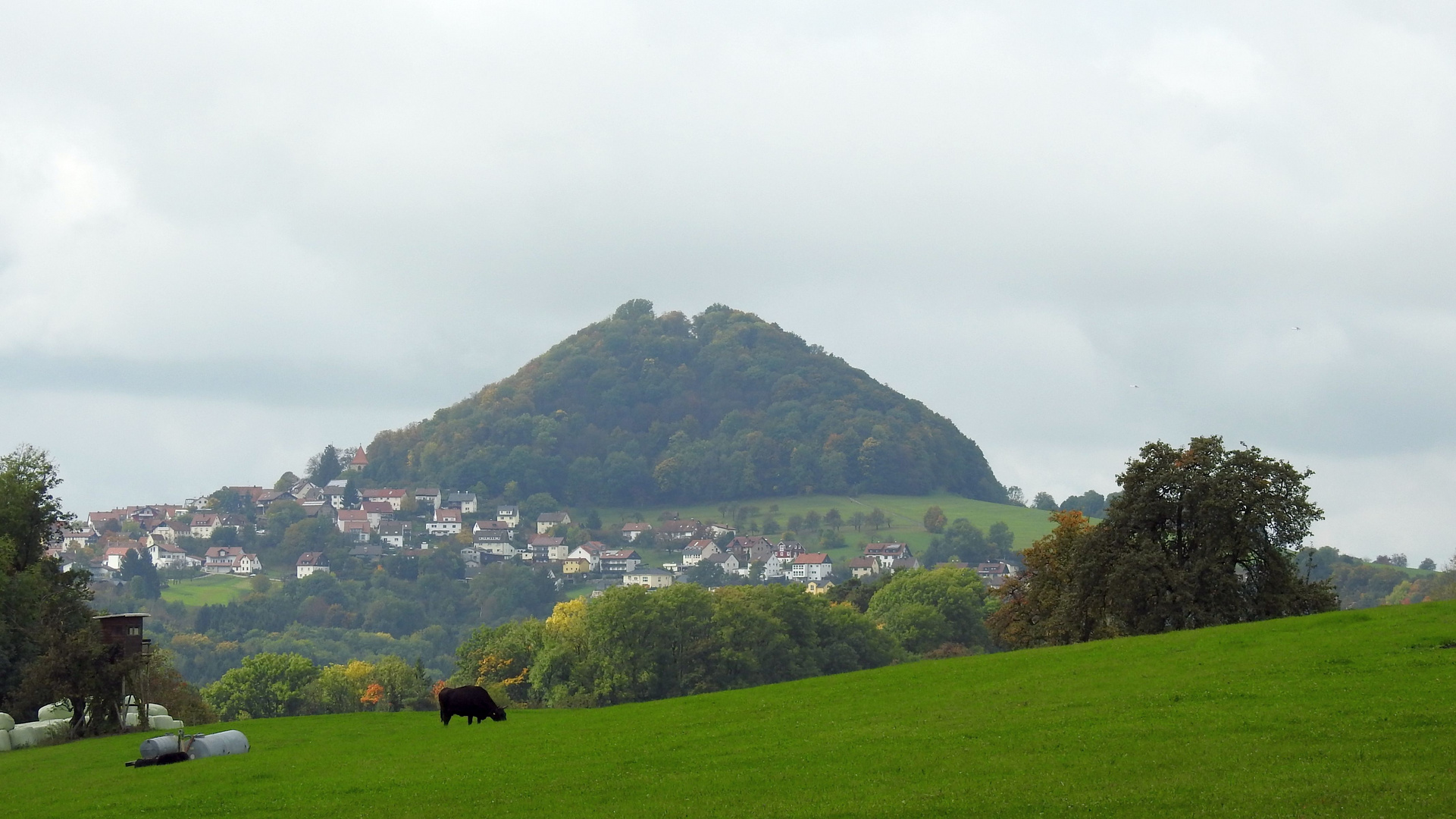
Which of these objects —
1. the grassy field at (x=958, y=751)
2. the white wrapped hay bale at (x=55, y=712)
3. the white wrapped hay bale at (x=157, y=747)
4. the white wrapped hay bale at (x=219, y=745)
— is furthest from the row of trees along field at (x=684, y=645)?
the grassy field at (x=958, y=751)

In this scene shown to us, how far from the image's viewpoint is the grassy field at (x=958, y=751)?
20406 millimetres

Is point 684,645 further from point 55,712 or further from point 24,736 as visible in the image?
point 24,736

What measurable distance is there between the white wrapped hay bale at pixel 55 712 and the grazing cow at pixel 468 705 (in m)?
16.1

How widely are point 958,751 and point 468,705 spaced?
16.0 meters

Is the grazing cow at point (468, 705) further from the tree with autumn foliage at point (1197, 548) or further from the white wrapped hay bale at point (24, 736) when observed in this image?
the tree with autumn foliage at point (1197, 548)

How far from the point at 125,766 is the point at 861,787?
57.8ft

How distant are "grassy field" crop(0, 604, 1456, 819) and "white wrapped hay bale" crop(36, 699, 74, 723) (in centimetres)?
1183

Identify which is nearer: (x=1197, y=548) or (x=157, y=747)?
(x=157, y=747)

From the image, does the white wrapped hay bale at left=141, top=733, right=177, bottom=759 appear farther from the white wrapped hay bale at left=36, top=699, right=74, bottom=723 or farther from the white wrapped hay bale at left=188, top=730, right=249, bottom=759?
the white wrapped hay bale at left=36, top=699, right=74, bottom=723

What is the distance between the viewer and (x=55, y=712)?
4491 cm

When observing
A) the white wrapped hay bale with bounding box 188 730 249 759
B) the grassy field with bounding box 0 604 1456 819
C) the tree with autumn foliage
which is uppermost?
the tree with autumn foliage

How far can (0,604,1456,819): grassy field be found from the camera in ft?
66.9

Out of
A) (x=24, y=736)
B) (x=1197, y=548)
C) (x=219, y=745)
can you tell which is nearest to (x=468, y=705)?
(x=219, y=745)

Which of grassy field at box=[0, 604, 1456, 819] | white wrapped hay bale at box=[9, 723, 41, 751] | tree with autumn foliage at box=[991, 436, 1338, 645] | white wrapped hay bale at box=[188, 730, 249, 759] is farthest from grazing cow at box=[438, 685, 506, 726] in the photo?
tree with autumn foliage at box=[991, 436, 1338, 645]
